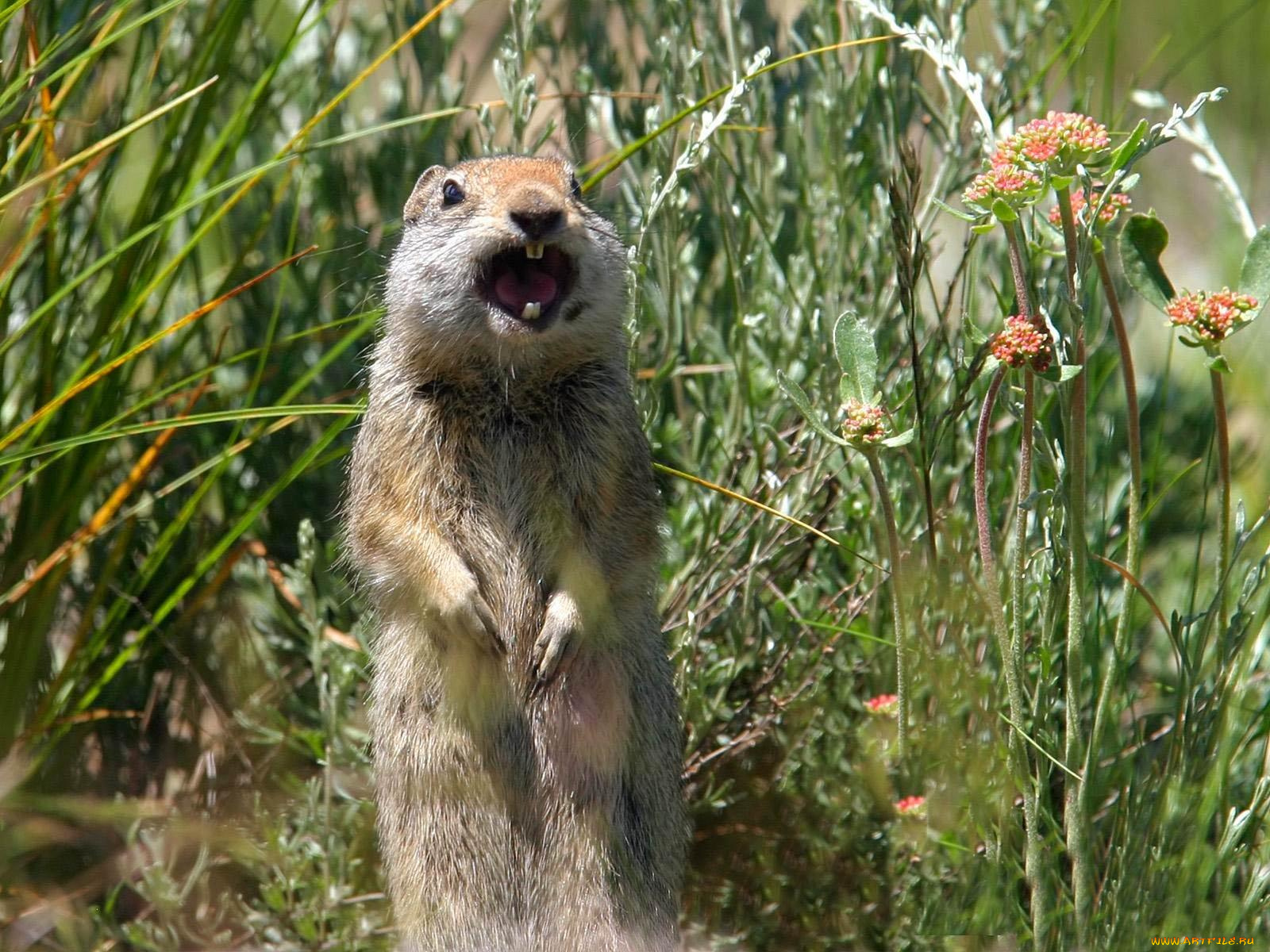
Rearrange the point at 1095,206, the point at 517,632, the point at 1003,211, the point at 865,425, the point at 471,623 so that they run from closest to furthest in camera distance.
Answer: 1. the point at 1003,211
2. the point at 1095,206
3. the point at 865,425
4. the point at 471,623
5. the point at 517,632

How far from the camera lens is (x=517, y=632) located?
3350 millimetres

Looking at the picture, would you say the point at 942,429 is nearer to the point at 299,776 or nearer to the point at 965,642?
the point at 965,642

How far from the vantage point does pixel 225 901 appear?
3941mm

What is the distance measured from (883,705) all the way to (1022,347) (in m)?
1.23

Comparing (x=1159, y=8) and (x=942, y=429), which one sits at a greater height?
(x=1159, y=8)

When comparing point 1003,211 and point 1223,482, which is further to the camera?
point 1223,482

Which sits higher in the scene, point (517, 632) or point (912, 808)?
point (517, 632)

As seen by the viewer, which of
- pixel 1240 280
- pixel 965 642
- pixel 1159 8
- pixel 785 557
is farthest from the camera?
pixel 1159 8

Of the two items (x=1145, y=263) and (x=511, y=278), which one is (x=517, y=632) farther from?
(x=1145, y=263)

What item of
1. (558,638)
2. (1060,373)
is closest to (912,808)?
(558,638)

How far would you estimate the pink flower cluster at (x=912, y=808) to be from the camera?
11.5 feet

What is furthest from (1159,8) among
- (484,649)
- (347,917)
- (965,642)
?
(347,917)

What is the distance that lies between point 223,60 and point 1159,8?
415 cm

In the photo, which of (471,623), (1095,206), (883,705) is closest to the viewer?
(1095,206)
